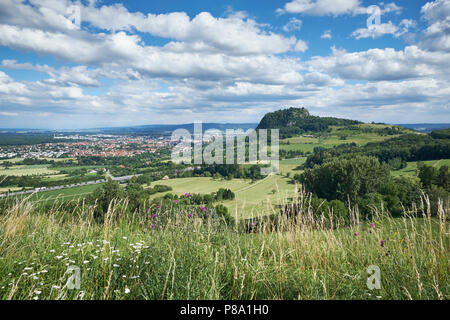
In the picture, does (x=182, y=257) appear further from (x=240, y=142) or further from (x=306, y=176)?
(x=240, y=142)

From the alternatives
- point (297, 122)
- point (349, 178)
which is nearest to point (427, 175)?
point (349, 178)

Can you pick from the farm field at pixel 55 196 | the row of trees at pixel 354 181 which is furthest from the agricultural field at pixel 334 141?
the farm field at pixel 55 196

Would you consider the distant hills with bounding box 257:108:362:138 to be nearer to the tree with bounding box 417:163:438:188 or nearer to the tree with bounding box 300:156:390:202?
the tree with bounding box 417:163:438:188

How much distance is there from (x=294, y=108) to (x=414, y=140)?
108269 millimetres

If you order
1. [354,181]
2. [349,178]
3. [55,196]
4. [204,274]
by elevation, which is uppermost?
[204,274]

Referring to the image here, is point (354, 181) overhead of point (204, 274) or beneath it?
beneath

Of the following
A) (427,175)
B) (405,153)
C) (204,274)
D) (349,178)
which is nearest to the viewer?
(204,274)

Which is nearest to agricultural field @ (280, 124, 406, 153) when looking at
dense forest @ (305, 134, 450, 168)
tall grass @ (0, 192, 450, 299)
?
dense forest @ (305, 134, 450, 168)

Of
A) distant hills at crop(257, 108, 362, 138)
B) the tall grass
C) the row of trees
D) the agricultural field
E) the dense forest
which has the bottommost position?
the row of trees

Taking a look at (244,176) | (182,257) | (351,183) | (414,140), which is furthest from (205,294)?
(414,140)

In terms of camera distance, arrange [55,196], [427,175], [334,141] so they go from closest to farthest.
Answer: [55,196]
[427,175]
[334,141]

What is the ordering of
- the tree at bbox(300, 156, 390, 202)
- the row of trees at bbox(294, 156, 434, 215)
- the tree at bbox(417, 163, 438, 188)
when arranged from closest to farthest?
the row of trees at bbox(294, 156, 434, 215) < the tree at bbox(300, 156, 390, 202) < the tree at bbox(417, 163, 438, 188)

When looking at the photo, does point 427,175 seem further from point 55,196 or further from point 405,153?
point 55,196
